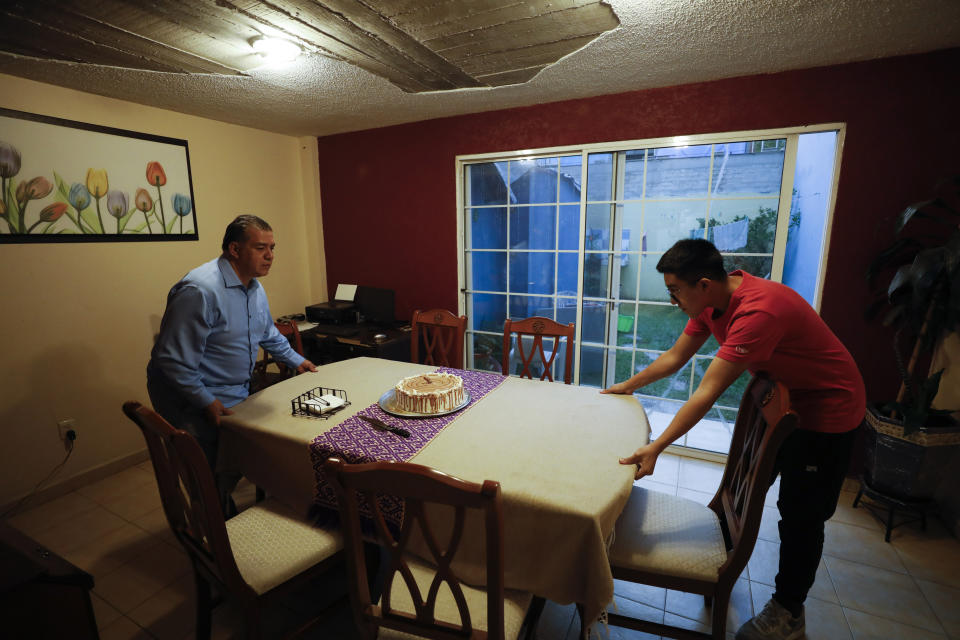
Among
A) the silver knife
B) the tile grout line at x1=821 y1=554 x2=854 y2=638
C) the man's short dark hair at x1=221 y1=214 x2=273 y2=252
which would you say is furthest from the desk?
the tile grout line at x1=821 y1=554 x2=854 y2=638

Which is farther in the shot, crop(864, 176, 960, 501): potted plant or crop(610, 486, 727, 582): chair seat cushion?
crop(864, 176, 960, 501): potted plant

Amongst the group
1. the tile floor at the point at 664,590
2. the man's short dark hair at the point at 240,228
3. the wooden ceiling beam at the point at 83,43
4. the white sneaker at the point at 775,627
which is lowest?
the tile floor at the point at 664,590

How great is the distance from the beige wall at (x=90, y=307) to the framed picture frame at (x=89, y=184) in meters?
0.06

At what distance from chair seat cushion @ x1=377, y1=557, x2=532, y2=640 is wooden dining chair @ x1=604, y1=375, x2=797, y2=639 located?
7.5 inches

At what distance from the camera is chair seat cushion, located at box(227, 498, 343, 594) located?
136 cm

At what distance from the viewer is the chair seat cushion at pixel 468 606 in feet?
3.81

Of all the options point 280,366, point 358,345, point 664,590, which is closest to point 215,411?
point 280,366

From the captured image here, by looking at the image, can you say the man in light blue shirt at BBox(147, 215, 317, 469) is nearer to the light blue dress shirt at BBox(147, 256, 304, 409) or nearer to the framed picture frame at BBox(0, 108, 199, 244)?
the light blue dress shirt at BBox(147, 256, 304, 409)

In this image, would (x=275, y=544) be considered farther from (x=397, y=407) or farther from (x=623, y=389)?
(x=623, y=389)

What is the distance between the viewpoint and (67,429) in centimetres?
262

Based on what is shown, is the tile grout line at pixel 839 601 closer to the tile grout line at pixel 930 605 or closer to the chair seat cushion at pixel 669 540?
the tile grout line at pixel 930 605

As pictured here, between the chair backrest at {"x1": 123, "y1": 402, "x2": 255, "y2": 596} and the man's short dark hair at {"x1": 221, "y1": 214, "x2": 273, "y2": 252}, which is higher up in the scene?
the man's short dark hair at {"x1": 221, "y1": 214, "x2": 273, "y2": 252}

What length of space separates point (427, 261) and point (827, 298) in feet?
9.10

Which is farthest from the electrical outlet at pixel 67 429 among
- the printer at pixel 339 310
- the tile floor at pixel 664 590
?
the printer at pixel 339 310
